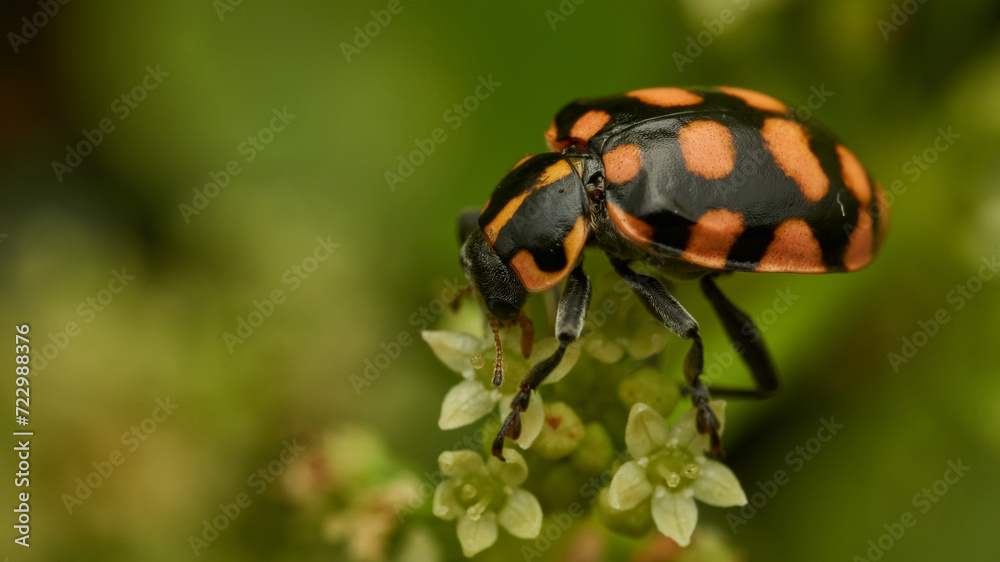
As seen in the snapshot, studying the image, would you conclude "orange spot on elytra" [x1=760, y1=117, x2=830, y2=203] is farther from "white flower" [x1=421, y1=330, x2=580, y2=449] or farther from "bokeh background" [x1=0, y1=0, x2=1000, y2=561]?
"bokeh background" [x1=0, y1=0, x2=1000, y2=561]

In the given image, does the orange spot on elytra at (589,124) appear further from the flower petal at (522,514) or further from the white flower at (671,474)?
the flower petal at (522,514)

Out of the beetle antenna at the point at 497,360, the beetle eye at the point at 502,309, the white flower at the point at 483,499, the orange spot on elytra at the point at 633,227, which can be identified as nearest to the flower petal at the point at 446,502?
the white flower at the point at 483,499

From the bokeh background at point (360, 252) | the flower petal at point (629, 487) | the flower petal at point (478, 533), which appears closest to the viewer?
the flower petal at point (629, 487)

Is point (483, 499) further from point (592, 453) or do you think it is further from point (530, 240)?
point (530, 240)

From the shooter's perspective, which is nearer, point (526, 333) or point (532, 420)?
point (532, 420)

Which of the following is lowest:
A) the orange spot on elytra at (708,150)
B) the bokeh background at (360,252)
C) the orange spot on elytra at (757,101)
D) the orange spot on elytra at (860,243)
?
the bokeh background at (360,252)

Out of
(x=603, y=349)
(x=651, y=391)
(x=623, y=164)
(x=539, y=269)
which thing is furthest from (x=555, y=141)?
(x=651, y=391)

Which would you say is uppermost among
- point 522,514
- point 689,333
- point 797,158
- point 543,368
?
point 797,158
